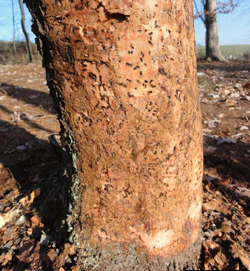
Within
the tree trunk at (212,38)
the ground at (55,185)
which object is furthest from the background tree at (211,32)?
the ground at (55,185)

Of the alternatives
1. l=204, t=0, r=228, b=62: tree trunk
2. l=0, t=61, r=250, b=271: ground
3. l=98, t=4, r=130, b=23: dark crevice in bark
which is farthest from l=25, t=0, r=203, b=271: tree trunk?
l=204, t=0, r=228, b=62: tree trunk

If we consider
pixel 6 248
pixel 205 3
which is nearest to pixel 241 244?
pixel 6 248

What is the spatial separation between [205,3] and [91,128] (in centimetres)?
1054

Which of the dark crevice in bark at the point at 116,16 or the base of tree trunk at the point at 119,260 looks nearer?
the dark crevice in bark at the point at 116,16

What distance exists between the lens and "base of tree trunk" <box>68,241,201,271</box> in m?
1.21

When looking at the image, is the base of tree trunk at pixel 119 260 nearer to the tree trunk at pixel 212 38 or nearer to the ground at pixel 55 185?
the ground at pixel 55 185

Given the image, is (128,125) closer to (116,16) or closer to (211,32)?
(116,16)

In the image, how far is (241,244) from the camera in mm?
1383

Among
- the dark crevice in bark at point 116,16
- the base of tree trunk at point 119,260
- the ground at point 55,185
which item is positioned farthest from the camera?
the ground at point 55,185

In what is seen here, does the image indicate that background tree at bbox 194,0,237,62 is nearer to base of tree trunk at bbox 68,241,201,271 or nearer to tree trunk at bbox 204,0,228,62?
tree trunk at bbox 204,0,228,62

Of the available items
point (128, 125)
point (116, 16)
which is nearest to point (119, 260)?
point (128, 125)

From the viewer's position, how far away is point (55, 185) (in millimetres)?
1822

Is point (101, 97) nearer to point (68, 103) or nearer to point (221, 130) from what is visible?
point (68, 103)

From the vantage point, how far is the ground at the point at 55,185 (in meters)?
1.34
